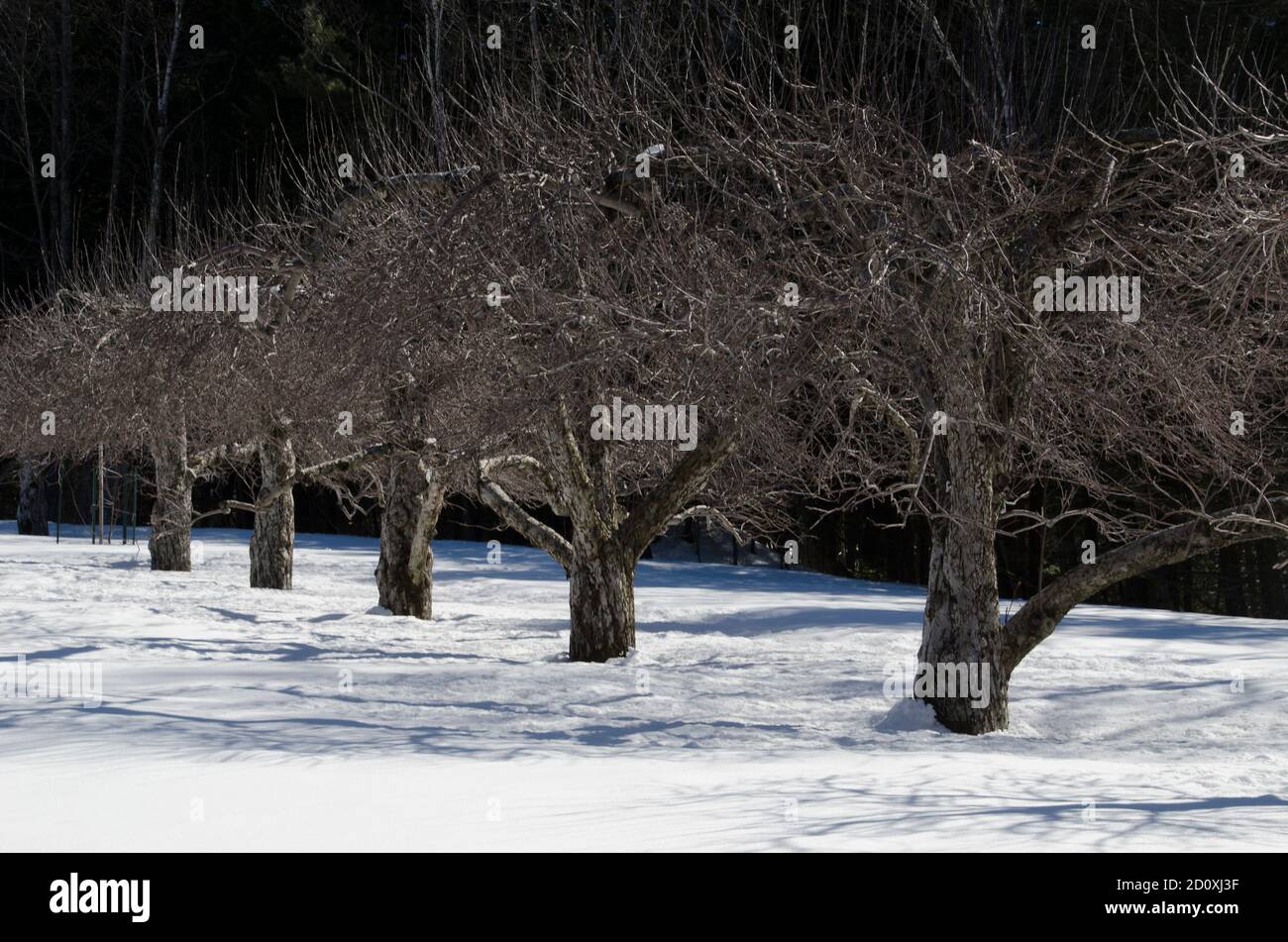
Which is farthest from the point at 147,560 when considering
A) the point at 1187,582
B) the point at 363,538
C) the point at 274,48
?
the point at 1187,582

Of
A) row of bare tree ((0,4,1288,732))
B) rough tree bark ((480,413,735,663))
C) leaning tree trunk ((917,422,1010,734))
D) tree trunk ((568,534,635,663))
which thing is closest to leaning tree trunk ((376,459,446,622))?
rough tree bark ((480,413,735,663))

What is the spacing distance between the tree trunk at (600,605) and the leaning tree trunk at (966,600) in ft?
11.9

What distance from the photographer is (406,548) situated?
55.0ft

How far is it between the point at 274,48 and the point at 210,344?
21874 millimetres

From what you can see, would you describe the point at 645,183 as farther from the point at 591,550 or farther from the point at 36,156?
the point at 36,156

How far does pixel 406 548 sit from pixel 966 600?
28.7 ft

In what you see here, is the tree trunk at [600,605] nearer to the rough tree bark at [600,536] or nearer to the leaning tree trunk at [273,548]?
the rough tree bark at [600,536]

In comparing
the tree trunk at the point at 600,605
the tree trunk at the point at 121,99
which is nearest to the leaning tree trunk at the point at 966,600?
the tree trunk at the point at 600,605

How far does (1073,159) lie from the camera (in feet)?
31.7

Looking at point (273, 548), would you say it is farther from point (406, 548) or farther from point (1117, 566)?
point (1117, 566)

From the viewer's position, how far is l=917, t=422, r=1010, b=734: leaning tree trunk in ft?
31.3

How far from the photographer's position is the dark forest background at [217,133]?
869 inches

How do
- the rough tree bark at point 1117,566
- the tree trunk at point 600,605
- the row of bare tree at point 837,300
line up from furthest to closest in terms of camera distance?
the tree trunk at point 600,605 → the rough tree bark at point 1117,566 → the row of bare tree at point 837,300

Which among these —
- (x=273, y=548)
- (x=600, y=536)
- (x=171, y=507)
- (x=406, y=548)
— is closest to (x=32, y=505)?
(x=171, y=507)
